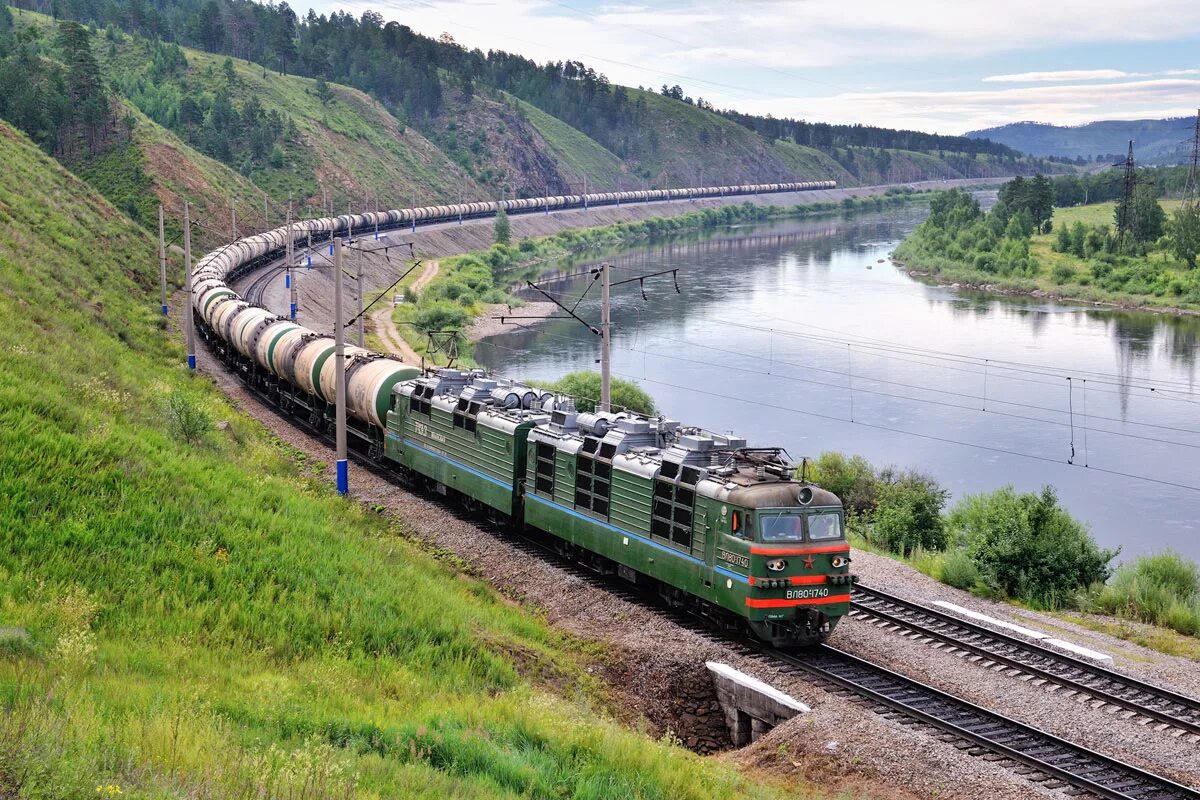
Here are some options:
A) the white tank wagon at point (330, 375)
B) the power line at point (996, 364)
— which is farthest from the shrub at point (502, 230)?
the white tank wagon at point (330, 375)

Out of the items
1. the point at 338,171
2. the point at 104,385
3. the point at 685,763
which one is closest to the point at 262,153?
the point at 338,171

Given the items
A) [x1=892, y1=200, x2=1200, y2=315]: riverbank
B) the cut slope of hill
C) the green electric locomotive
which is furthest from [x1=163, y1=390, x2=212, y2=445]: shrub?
the cut slope of hill

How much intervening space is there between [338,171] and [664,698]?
141 metres

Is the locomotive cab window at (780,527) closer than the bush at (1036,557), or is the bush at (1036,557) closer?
the locomotive cab window at (780,527)

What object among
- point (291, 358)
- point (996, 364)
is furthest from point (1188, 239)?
point (291, 358)

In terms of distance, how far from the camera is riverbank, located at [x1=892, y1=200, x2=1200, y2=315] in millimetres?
102688

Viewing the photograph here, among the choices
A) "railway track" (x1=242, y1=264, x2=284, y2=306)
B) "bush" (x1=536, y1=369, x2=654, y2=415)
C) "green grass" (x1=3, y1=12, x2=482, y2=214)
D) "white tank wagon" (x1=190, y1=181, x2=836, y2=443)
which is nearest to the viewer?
"white tank wagon" (x1=190, y1=181, x2=836, y2=443)

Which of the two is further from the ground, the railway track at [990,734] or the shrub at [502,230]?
the shrub at [502,230]

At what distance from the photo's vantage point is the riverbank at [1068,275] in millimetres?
102688

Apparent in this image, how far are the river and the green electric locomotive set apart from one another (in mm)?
24538

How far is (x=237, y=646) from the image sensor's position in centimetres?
1766

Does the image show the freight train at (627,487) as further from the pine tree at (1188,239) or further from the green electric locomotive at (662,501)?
the pine tree at (1188,239)

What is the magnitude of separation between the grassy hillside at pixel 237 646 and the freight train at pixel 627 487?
272 centimetres

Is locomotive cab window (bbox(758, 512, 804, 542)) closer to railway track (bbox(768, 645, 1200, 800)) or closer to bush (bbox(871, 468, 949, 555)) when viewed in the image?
railway track (bbox(768, 645, 1200, 800))
